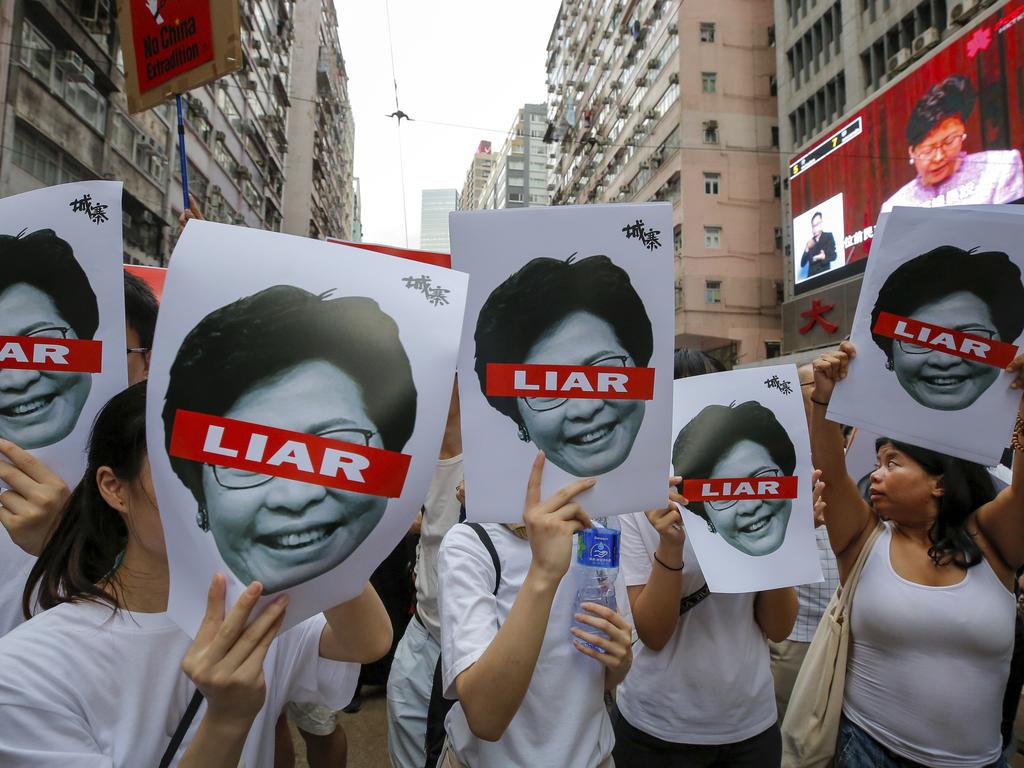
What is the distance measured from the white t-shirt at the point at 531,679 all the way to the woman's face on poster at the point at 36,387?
2.95 ft

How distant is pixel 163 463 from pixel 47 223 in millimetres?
974

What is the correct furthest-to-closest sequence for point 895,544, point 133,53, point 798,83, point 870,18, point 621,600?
point 798,83 < point 870,18 < point 133,53 < point 895,544 < point 621,600

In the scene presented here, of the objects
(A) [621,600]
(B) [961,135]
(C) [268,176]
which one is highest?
(C) [268,176]

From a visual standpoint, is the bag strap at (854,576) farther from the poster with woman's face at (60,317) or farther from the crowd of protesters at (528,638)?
the poster with woman's face at (60,317)

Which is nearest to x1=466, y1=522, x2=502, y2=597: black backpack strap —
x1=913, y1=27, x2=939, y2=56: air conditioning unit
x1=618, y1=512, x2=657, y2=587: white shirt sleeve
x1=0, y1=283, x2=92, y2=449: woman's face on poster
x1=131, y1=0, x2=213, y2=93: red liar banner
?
x1=618, y1=512, x2=657, y2=587: white shirt sleeve

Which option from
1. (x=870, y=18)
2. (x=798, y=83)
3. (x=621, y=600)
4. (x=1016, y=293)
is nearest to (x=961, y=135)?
(x=870, y=18)

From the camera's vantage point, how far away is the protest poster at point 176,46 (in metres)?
2.71

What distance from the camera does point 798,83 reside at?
24.3m

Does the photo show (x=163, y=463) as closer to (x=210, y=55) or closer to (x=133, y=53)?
(x=210, y=55)

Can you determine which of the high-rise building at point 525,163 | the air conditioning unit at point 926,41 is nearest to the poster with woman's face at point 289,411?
the air conditioning unit at point 926,41

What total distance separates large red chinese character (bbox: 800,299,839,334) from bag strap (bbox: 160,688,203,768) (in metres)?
20.4

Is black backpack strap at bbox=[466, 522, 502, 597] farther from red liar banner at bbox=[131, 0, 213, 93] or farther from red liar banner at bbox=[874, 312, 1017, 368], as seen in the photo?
red liar banner at bbox=[131, 0, 213, 93]

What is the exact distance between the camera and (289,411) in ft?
3.06

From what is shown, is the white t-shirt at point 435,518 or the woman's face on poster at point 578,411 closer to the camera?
the woman's face on poster at point 578,411
